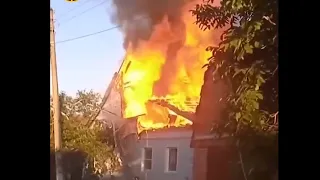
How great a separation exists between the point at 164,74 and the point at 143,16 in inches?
10.9

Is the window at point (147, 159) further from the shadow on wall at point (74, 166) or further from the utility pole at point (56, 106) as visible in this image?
the utility pole at point (56, 106)

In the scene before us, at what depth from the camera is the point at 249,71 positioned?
197 centimetres

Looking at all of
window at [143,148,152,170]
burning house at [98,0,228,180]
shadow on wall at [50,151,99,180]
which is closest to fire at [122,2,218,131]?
burning house at [98,0,228,180]

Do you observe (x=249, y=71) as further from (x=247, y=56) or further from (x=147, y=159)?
(x=147, y=159)

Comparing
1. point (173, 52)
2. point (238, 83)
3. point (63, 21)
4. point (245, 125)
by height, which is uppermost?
point (63, 21)

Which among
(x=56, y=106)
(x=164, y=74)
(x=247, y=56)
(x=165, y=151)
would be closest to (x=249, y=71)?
(x=247, y=56)

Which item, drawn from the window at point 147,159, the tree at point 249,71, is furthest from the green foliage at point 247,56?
the window at point 147,159

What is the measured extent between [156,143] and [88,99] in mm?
361

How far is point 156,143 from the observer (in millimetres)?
1961

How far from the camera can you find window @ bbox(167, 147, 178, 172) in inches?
75.9

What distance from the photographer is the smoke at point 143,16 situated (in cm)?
200

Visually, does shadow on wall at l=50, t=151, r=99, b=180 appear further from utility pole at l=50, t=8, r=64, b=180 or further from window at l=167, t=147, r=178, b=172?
window at l=167, t=147, r=178, b=172
